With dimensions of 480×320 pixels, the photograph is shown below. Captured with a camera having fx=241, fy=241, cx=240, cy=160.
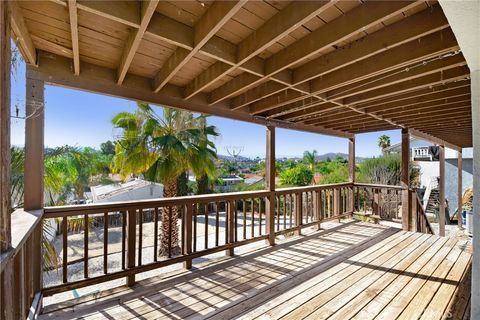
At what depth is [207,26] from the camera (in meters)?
1.67

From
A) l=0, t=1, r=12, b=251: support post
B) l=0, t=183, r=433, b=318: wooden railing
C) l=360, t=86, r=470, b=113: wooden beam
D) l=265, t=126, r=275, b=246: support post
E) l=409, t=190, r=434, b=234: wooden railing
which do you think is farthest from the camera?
l=409, t=190, r=434, b=234: wooden railing

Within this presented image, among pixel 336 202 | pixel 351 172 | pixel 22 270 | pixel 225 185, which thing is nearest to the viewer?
pixel 22 270

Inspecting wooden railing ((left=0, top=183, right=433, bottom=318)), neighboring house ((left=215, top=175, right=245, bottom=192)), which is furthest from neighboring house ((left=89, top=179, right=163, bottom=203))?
wooden railing ((left=0, top=183, right=433, bottom=318))

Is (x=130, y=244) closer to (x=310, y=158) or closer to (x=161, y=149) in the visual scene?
(x=161, y=149)

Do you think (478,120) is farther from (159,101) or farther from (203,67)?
(159,101)

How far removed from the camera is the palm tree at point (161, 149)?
6195 mm

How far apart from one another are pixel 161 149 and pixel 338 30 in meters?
5.32

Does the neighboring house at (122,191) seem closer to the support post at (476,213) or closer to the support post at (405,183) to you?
the support post at (405,183)

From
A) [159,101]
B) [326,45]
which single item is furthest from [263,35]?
[159,101]

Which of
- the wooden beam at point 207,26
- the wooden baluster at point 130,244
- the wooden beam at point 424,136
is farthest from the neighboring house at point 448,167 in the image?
the wooden baluster at point 130,244

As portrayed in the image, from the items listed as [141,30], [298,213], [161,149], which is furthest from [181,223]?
[161,149]

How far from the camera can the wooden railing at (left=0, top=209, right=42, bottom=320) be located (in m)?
1.17

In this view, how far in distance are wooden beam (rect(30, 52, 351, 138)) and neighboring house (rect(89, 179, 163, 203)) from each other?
26.1 feet

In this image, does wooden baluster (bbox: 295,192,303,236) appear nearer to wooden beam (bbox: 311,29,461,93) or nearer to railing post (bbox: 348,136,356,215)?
railing post (bbox: 348,136,356,215)
